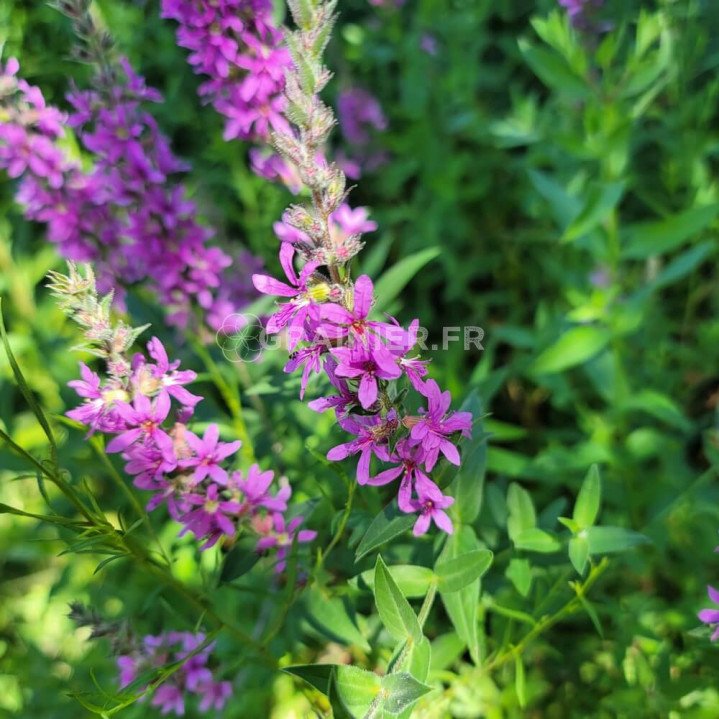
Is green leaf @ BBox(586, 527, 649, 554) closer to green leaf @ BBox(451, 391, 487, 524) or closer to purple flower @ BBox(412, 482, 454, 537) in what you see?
green leaf @ BBox(451, 391, 487, 524)

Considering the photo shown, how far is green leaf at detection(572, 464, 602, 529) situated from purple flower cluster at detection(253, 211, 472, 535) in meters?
0.45

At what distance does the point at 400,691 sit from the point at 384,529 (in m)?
0.29

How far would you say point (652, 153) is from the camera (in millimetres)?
3961

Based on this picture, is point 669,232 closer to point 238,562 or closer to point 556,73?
point 556,73

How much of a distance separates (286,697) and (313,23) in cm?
233

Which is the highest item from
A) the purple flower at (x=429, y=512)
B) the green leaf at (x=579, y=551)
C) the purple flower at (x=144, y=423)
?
the purple flower at (x=144, y=423)

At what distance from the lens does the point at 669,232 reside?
2.61 metres

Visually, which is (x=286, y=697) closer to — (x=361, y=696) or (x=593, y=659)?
(x=593, y=659)

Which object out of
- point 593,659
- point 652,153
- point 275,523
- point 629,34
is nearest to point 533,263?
point 652,153

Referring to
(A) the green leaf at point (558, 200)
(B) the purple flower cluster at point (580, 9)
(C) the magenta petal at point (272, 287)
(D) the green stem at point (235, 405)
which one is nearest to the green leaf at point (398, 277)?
(D) the green stem at point (235, 405)

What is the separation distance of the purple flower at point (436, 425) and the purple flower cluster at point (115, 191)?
48.8 inches

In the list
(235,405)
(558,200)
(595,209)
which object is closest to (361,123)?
(558,200)

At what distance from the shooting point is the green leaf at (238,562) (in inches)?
69.9

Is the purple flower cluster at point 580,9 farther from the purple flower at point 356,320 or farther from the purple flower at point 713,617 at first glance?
the purple flower at point 713,617
